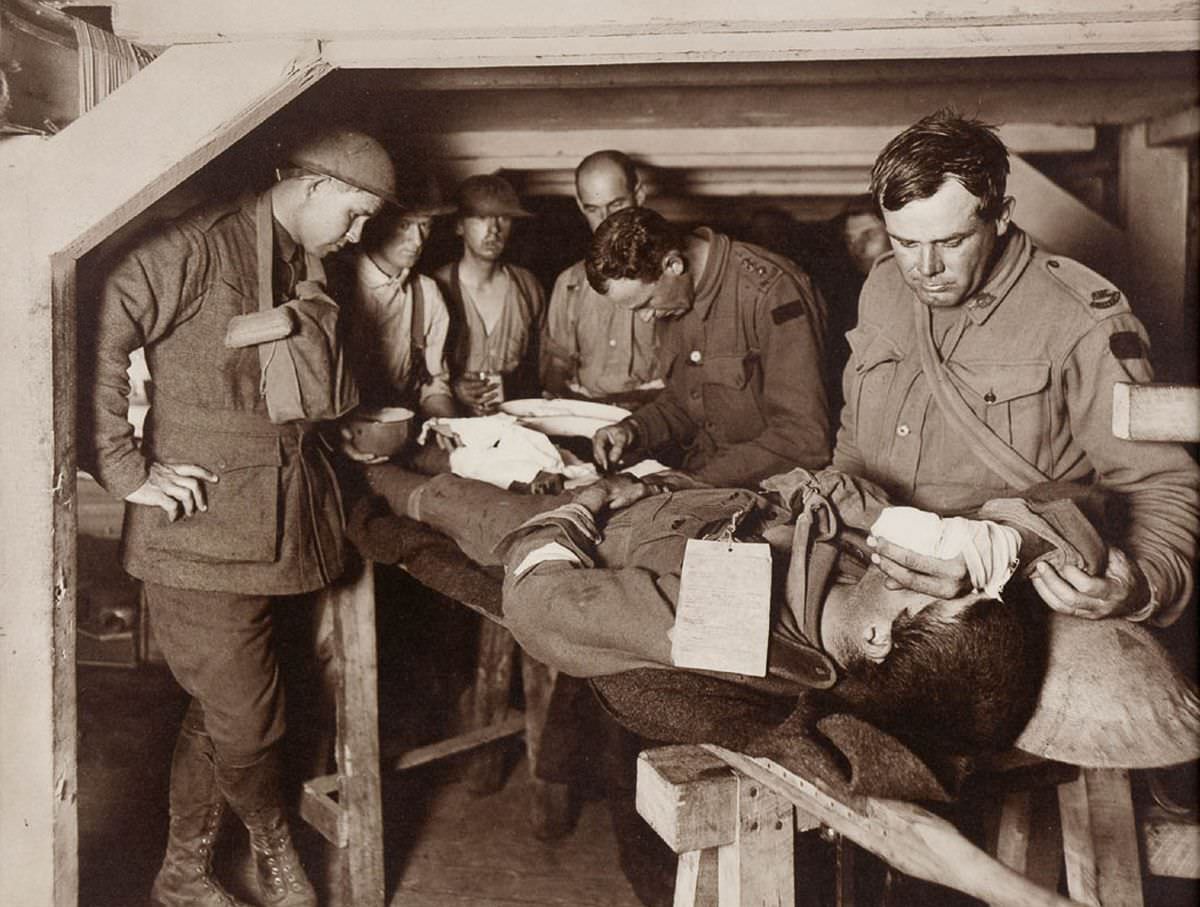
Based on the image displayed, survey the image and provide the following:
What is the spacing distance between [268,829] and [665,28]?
9.62ft

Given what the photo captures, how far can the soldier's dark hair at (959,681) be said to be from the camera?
1.86m

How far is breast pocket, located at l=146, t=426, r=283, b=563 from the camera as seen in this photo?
10.3 feet

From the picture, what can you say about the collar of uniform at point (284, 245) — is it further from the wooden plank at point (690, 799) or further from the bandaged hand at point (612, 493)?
the wooden plank at point (690, 799)

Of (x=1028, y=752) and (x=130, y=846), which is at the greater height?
(x=1028, y=752)

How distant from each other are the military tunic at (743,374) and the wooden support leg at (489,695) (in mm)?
1210

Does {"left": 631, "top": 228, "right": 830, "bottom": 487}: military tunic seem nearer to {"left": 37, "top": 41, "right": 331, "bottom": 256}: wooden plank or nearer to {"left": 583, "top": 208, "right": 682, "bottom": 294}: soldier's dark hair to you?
{"left": 583, "top": 208, "right": 682, "bottom": 294}: soldier's dark hair

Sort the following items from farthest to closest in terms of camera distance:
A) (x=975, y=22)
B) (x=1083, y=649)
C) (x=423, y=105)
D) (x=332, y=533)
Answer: (x=423, y=105) → (x=332, y=533) → (x=975, y=22) → (x=1083, y=649)

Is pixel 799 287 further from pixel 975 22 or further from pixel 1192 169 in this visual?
pixel 1192 169

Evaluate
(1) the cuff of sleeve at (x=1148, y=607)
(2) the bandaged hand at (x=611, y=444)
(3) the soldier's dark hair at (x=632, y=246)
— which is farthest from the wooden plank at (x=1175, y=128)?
(1) the cuff of sleeve at (x=1148, y=607)

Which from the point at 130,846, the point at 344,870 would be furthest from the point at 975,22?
the point at 130,846

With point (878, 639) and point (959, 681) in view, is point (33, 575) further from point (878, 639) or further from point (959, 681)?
point (959, 681)

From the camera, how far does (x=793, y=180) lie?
17.6ft

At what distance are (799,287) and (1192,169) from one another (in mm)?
2290

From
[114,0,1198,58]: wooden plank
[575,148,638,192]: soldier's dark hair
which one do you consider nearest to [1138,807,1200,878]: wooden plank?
[114,0,1198,58]: wooden plank
